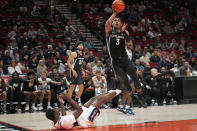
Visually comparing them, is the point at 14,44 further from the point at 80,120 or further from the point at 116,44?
the point at 80,120

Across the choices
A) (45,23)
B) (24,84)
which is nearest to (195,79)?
(24,84)

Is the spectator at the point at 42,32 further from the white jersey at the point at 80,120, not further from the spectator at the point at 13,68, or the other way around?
the white jersey at the point at 80,120

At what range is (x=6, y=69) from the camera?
13469 millimetres

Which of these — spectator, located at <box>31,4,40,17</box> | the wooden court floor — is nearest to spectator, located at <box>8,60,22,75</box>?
the wooden court floor

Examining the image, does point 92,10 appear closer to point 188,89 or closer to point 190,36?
point 190,36

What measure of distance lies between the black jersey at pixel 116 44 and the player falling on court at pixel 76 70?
1.84 meters

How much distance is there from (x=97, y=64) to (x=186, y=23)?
35.6 ft

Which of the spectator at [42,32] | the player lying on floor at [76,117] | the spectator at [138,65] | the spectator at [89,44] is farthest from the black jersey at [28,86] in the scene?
the spectator at [89,44]

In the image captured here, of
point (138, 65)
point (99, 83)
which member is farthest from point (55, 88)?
point (138, 65)

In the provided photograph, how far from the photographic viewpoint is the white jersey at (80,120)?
6297 millimetres

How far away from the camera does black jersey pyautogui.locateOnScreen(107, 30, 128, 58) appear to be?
325 inches

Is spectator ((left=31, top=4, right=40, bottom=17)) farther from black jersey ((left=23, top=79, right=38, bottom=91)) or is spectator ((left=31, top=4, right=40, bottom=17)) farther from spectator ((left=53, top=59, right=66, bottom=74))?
black jersey ((left=23, top=79, right=38, bottom=91))

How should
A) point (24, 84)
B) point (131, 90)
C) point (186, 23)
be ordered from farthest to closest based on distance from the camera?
point (186, 23), point (24, 84), point (131, 90)

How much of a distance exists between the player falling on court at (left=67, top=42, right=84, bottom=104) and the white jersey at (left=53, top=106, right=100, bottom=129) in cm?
344
